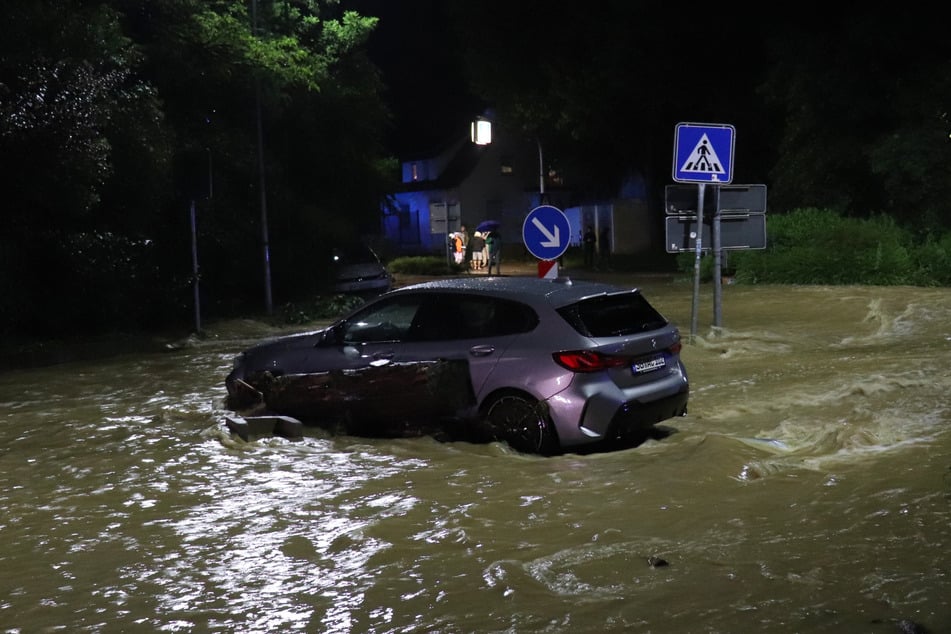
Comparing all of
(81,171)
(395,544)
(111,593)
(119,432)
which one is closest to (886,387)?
(395,544)

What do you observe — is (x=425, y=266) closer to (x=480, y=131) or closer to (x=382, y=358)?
(x=480, y=131)

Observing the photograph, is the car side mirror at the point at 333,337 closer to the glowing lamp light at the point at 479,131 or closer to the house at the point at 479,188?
the glowing lamp light at the point at 479,131

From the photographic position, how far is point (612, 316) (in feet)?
30.3

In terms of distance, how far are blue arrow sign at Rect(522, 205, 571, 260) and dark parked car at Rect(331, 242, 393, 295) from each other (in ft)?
42.0

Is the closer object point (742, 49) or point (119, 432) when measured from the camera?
point (119, 432)

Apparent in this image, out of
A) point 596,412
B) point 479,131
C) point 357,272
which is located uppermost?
point 479,131

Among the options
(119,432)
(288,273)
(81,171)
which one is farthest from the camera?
(288,273)

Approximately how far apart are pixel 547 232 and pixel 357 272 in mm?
13224

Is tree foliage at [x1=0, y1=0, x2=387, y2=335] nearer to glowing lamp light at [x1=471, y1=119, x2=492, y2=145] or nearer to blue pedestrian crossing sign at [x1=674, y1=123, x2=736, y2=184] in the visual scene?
glowing lamp light at [x1=471, y1=119, x2=492, y2=145]

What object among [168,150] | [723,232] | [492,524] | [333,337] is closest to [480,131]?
[168,150]

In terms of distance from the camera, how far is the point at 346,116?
2739 centimetres

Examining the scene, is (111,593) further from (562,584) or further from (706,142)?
(706,142)

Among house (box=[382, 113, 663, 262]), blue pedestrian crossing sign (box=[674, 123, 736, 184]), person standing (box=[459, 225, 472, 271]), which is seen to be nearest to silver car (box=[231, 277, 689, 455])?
blue pedestrian crossing sign (box=[674, 123, 736, 184])

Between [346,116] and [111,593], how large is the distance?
73.5 ft
